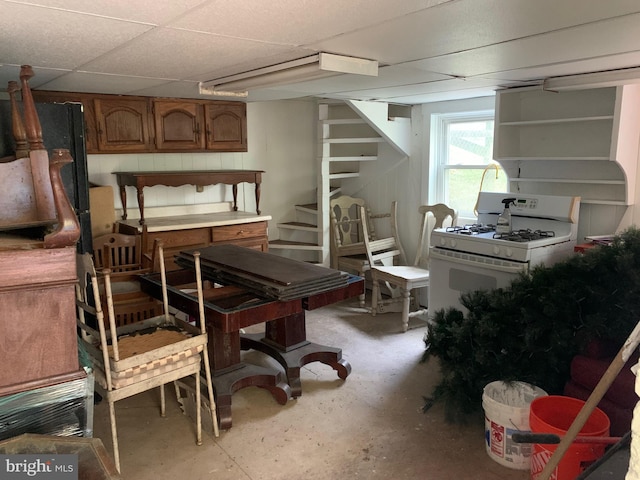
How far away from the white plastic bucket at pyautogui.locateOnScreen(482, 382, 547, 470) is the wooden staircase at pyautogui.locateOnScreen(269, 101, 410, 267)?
2661 millimetres

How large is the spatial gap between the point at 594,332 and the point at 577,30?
4.36ft

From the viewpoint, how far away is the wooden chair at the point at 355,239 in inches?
187

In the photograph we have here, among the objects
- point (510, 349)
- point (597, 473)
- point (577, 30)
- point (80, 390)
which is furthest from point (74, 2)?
point (510, 349)

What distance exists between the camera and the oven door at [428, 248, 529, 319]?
129 inches

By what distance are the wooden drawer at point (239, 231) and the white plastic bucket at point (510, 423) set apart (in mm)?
2455

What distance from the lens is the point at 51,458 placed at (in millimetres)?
1468

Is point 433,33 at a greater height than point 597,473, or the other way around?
point 433,33

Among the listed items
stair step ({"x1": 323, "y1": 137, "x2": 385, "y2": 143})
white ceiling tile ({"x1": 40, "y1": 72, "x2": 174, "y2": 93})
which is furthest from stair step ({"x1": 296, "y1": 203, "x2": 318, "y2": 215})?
white ceiling tile ({"x1": 40, "y1": 72, "x2": 174, "y2": 93})

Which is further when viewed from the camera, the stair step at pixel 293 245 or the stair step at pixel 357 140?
the stair step at pixel 293 245

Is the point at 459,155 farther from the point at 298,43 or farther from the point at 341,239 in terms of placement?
the point at 298,43

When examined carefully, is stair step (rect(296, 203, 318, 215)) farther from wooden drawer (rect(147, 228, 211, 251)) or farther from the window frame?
wooden drawer (rect(147, 228, 211, 251))

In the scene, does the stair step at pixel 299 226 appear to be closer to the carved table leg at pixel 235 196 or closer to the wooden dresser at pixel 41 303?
the carved table leg at pixel 235 196

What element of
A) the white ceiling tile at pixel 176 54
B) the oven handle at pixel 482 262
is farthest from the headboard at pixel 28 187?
the oven handle at pixel 482 262

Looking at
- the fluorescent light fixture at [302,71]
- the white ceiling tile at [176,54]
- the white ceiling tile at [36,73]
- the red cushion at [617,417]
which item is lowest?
the red cushion at [617,417]
